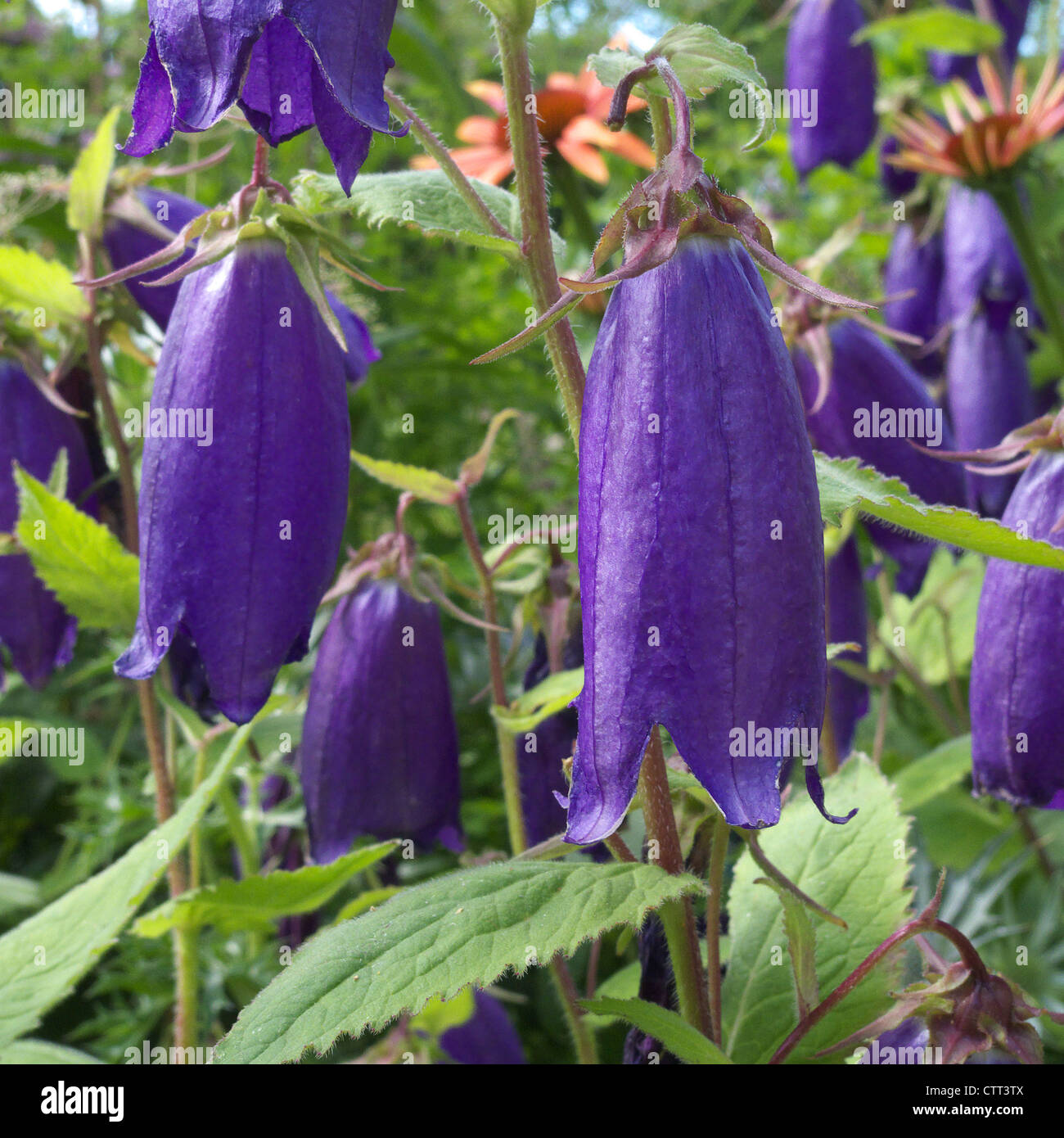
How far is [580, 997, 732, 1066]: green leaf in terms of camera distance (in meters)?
0.68

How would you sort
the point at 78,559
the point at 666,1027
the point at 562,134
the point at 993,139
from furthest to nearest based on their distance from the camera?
the point at 562,134, the point at 993,139, the point at 78,559, the point at 666,1027

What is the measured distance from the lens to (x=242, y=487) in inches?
28.1

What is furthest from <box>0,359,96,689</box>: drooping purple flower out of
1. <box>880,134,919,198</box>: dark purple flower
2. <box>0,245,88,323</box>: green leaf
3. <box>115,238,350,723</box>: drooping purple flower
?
<box>880,134,919,198</box>: dark purple flower

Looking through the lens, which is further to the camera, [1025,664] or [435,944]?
[1025,664]

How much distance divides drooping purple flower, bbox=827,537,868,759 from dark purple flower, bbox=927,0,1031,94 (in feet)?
3.89

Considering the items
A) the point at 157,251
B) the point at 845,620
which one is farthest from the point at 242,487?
the point at 845,620

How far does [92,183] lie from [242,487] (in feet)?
1.75

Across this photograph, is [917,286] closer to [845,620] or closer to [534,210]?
[845,620]

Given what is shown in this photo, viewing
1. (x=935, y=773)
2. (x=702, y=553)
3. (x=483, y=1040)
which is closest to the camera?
(x=702, y=553)

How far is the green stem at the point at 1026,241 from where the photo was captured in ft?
5.15

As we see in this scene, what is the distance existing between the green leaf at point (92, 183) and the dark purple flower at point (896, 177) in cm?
137

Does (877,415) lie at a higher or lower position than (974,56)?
lower
